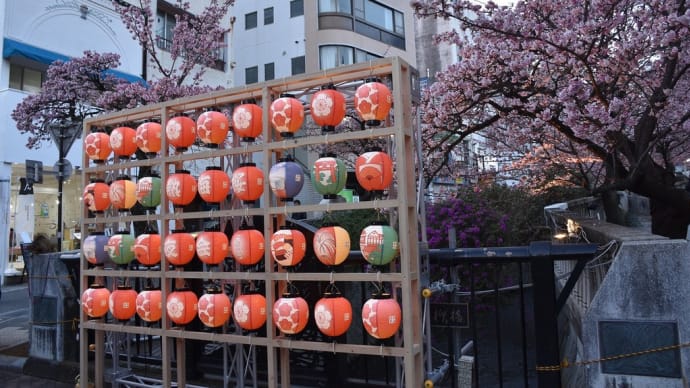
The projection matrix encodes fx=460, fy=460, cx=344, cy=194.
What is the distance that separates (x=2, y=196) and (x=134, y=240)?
45.8 ft

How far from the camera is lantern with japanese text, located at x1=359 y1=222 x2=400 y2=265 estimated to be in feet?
13.7

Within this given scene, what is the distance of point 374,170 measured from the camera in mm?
4320

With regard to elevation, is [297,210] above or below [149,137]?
below

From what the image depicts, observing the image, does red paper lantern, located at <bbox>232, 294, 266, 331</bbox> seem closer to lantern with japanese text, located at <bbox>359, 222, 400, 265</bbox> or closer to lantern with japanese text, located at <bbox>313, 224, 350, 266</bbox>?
lantern with japanese text, located at <bbox>313, 224, 350, 266</bbox>

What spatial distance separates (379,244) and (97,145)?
164 inches

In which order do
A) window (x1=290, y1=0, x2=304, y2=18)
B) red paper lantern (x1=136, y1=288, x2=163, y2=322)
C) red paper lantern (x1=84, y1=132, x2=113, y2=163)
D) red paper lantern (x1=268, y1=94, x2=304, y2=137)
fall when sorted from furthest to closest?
window (x1=290, y1=0, x2=304, y2=18)
red paper lantern (x1=84, y1=132, x2=113, y2=163)
red paper lantern (x1=136, y1=288, x2=163, y2=322)
red paper lantern (x1=268, y1=94, x2=304, y2=137)

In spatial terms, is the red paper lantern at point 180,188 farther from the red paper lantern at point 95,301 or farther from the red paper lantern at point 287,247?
the red paper lantern at point 95,301

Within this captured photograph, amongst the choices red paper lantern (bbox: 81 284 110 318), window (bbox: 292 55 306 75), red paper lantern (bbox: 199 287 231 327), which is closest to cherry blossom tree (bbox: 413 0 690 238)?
red paper lantern (bbox: 199 287 231 327)

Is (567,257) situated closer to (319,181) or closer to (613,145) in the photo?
(319,181)

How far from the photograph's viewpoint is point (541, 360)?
430cm

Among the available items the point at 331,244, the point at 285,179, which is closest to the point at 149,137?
the point at 285,179

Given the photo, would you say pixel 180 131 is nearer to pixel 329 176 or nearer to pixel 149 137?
pixel 149 137

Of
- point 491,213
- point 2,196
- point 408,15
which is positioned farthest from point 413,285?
point 408,15

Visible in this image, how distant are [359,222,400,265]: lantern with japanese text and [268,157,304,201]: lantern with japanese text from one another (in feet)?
3.06
